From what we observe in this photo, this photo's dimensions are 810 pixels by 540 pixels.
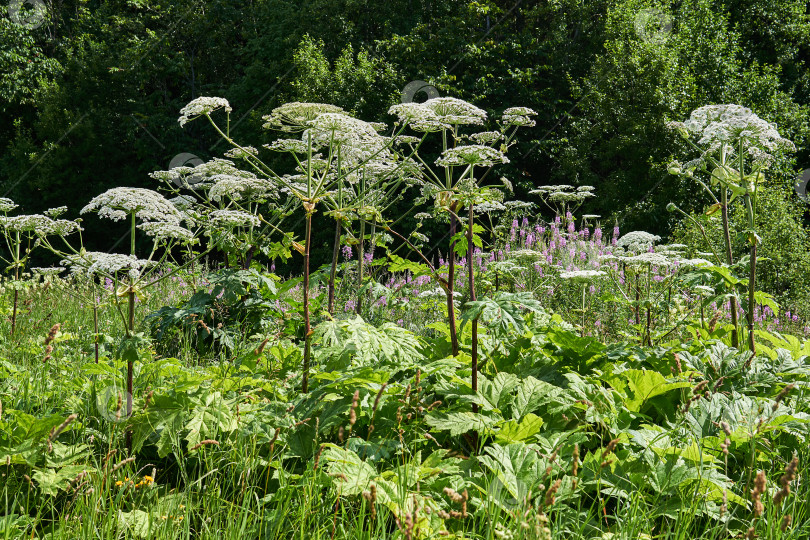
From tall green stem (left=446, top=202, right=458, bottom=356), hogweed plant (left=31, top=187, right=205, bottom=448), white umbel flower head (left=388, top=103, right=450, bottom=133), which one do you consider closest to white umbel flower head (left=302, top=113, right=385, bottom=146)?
white umbel flower head (left=388, top=103, right=450, bottom=133)

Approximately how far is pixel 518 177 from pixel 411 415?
13.5 meters

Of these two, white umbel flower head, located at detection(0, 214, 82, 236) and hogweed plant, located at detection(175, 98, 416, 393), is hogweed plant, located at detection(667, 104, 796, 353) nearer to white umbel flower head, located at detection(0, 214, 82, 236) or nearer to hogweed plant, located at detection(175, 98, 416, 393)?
hogweed plant, located at detection(175, 98, 416, 393)

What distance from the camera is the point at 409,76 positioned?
15578mm

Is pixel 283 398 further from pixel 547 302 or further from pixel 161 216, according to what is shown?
pixel 547 302

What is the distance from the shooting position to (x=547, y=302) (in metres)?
5.89

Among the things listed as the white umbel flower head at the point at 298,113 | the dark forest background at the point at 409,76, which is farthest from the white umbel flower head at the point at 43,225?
the dark forest background at the point at 409,76

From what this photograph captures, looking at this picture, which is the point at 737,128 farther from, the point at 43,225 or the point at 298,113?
the point at 43,225

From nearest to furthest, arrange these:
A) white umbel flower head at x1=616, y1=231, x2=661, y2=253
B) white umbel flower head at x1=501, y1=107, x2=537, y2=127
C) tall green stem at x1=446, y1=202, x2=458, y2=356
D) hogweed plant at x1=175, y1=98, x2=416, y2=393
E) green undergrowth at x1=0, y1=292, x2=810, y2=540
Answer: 1. green undergrowth at x1=0, y1=292, x2=810, y2=540
2. hogweed plant at x1=175, y1=98, x2=416, y2=393
3. tall green stem at x1=446, y1=202, x2=458, y2=356
4. white umbel flower head at x1=501, y1=107, x2=537, y2=127
5. white umbel flower head at x1=616, y1=231, x2=661, y2=253

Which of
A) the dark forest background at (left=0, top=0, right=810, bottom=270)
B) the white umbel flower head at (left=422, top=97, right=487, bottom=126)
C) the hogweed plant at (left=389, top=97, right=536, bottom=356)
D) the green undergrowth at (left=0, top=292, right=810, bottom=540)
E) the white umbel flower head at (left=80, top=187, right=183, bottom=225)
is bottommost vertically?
the green undergrowth at (left=0, top=292, right=810, bottom=540)

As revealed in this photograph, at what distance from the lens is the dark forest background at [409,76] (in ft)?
42.0

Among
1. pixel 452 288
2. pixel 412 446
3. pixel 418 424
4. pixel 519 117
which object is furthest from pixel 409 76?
pixel 412 446

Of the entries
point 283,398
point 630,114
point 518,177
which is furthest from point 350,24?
point 283,398

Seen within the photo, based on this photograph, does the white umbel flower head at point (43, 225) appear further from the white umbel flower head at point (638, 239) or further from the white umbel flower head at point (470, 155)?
the white umbel flower head at point (638, 239)

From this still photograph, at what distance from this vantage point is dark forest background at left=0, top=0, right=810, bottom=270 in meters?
12.8
